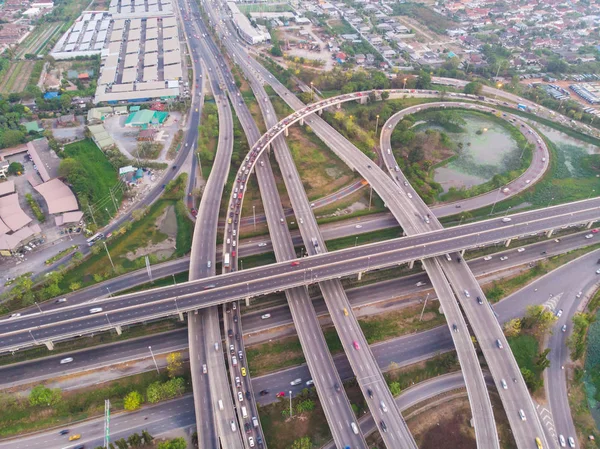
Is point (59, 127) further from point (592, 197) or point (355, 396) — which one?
point (592, 197)

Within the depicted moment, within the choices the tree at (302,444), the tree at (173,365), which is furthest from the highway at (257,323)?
the tree at (302,444)

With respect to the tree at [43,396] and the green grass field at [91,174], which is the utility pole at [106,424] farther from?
the green grass field at [91,174]

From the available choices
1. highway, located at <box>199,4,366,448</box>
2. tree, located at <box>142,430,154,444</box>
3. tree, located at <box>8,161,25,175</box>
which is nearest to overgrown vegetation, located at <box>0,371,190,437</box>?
tree, located at <box>142,430,154,444</box>

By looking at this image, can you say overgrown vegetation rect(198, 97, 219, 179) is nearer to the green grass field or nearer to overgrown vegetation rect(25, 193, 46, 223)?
the green grass field

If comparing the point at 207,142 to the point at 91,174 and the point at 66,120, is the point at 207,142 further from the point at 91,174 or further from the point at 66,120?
the point at 66,120

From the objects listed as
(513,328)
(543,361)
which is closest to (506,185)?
Result: (513,328)
